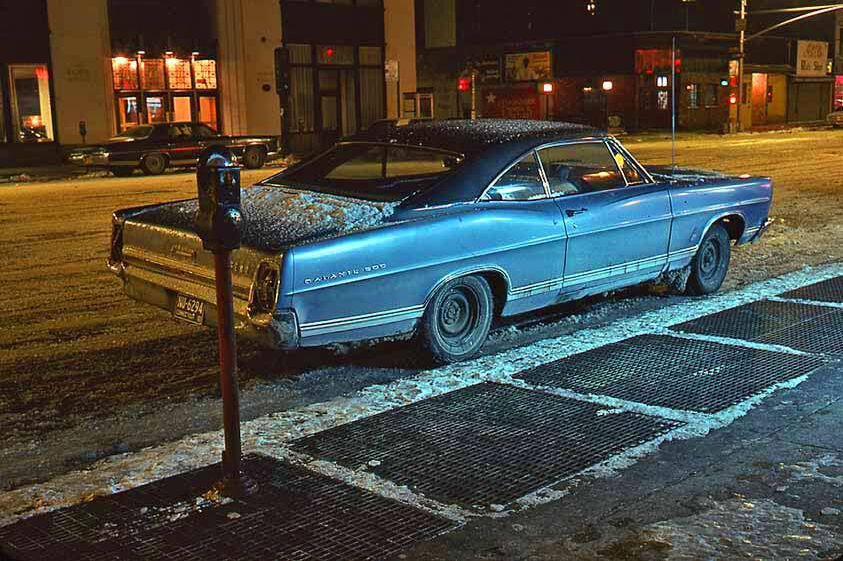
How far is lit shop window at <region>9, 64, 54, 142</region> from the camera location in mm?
29812

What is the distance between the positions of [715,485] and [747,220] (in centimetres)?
484

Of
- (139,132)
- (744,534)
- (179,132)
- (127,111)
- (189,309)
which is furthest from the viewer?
(127,111)

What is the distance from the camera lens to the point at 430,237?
6164 mm

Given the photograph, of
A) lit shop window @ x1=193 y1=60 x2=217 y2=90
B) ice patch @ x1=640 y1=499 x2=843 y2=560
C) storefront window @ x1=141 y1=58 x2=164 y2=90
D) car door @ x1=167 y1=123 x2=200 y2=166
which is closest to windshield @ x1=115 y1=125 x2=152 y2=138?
car door @ x1=167 y1=123 x2=200 y2=166

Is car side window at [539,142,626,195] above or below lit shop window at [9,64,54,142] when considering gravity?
below

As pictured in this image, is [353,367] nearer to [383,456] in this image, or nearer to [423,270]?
[423,270]

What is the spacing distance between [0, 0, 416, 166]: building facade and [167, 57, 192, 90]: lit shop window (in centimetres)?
3

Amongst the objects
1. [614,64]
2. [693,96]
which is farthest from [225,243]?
[693,96]

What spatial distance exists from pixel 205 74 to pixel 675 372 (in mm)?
29460

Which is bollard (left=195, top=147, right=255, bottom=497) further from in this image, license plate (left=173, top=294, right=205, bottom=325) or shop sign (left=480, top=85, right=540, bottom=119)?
shop sign (left=480, top=85, right=540, bottom=119)

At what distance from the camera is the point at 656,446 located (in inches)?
196

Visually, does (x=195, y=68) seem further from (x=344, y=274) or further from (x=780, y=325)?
(x=344, y=274)

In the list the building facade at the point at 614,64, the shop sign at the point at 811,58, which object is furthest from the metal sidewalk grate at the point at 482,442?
the shop sign at the point at 811,58

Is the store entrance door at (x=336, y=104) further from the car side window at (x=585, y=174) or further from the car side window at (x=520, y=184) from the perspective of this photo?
the car side window at (x=520, y=184)
